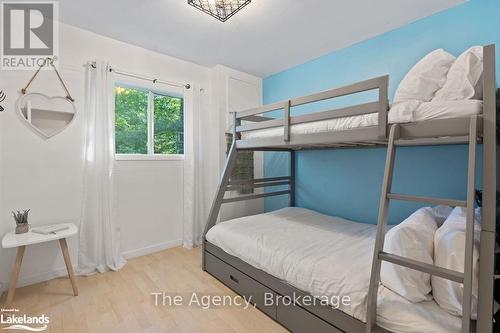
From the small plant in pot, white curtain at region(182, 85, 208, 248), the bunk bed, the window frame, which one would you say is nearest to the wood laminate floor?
the bunk bed

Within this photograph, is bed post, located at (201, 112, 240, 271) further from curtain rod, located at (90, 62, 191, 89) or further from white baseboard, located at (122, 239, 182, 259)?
curtain rod, located at (90, 62, 191, 89)

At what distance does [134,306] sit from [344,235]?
6.07 feet

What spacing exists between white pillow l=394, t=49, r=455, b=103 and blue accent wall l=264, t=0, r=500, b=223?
698 millimetres

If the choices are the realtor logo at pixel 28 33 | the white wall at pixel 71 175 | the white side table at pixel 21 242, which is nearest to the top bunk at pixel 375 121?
the white wall at pixel 71 175

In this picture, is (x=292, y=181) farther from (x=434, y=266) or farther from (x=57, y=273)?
(x=57, y=273)

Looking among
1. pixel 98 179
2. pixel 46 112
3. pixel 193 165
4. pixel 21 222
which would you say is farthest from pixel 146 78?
pixel 21 222

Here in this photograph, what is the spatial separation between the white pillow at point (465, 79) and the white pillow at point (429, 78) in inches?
3.3

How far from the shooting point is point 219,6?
1960mm

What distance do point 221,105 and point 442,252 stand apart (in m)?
2.89

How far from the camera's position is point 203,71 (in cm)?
333

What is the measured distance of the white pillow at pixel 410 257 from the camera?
1199 millimetres

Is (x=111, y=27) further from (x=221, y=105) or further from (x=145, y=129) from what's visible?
(x=221, y=105)

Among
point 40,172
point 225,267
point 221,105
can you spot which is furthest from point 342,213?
point 40,172

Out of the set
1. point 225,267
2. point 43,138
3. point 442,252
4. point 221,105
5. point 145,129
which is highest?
point 221,105
